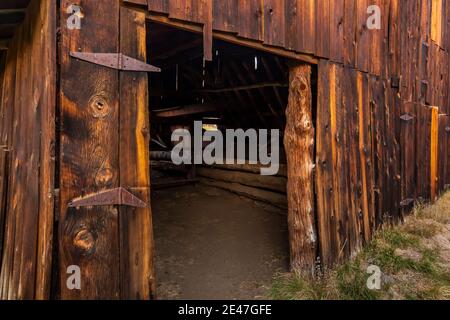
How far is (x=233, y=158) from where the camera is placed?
8742mm

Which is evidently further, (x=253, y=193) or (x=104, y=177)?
(x=253, y=193)

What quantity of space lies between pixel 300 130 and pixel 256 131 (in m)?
4.24

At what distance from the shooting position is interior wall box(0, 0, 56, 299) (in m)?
2.46

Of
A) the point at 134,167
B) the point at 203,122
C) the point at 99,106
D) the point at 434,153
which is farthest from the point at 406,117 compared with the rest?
the point at 99,106

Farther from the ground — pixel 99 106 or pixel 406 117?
pixel 406 117

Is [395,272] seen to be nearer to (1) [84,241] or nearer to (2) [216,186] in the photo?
(1) [84,241]

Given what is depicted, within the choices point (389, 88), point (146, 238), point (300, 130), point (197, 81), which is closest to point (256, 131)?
point (197, 81)

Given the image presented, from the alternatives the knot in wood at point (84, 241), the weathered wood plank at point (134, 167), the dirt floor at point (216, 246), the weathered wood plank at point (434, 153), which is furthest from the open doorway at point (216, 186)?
the weathered wood plank at point (434, 153)

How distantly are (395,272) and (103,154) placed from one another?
165 inches

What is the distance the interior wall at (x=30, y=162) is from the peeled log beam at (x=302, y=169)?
111 inches

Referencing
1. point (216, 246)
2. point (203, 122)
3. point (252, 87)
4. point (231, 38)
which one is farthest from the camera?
point (203, 122)

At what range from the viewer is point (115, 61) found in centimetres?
268
